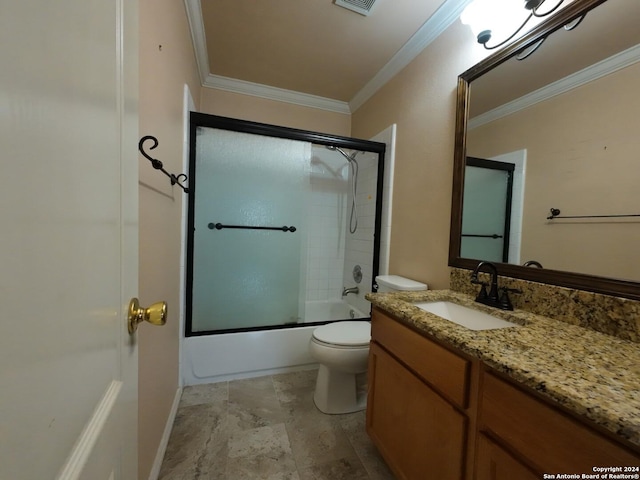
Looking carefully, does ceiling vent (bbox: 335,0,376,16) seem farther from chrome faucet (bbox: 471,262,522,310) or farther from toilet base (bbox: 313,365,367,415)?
toilet base (bbox: 313,365,367,415)

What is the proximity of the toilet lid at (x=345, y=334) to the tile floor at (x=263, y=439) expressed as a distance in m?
0.47

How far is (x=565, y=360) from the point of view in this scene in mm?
655

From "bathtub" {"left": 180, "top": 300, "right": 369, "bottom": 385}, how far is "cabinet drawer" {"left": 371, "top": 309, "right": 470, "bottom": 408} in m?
1.02

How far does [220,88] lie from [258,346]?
90.0 inches

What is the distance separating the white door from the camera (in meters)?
0.23

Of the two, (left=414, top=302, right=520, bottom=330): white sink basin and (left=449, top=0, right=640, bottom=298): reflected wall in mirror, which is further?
(left=414, top=302, right=520, bottom=330): white sink basin

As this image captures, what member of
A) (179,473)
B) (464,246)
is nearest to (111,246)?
(179,473)

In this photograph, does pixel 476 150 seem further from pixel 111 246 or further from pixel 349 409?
pixel 349 409

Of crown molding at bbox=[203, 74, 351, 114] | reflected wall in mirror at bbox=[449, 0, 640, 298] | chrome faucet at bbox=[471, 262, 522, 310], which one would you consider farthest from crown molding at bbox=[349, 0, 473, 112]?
chrome faucet at bbox=[471, 262, 522, 310]

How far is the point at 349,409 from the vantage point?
1624 millimetres

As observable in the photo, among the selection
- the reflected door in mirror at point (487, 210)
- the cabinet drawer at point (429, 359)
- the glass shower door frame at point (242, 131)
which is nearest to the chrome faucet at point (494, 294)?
the reflected door in mirror at point (487, 210)

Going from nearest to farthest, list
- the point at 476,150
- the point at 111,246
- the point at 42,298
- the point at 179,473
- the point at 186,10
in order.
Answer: the point at 42,298
the point at 111,246
the point at 179,473
the point at 476,150
the point at 186,10

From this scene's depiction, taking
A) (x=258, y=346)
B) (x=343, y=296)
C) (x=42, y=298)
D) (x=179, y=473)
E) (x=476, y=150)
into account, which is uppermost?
(x=476, y=150)

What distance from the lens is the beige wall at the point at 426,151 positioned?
154cm
